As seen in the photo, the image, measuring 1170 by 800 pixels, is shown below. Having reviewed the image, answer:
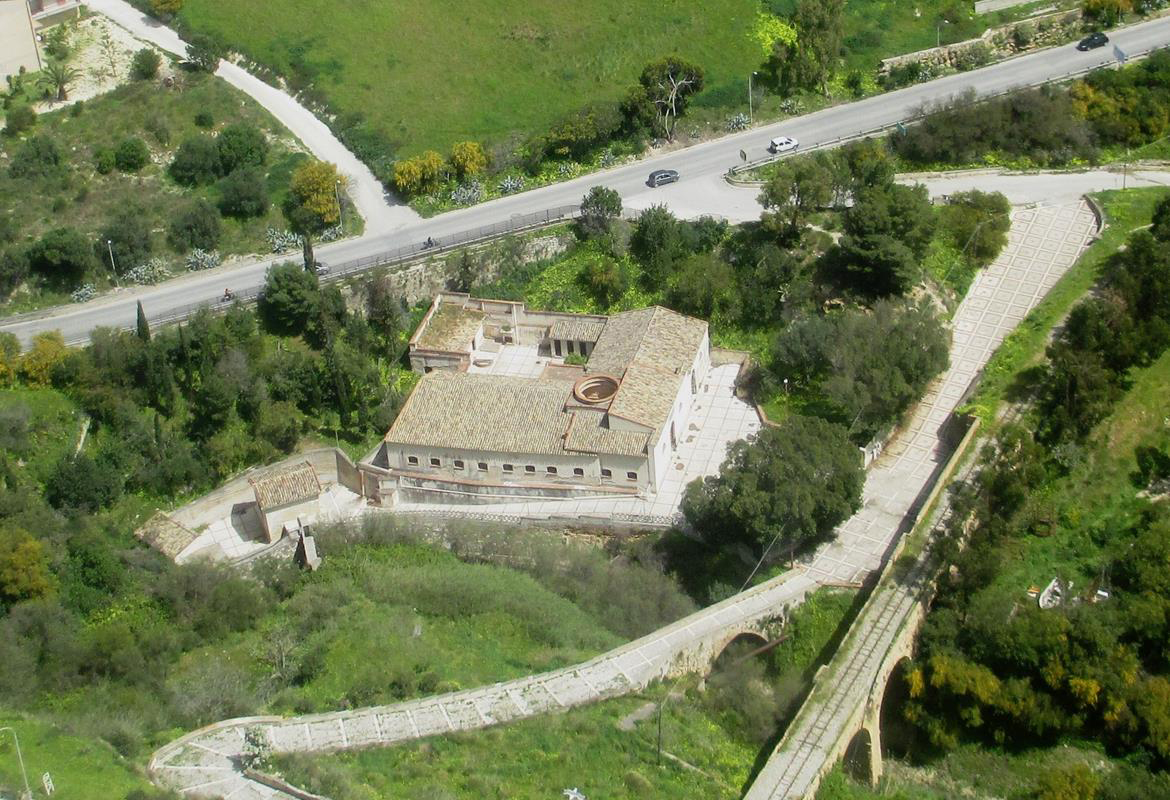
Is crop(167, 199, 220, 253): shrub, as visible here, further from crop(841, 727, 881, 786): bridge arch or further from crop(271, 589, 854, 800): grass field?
crop(841, 727, 881, 786): bridge arch

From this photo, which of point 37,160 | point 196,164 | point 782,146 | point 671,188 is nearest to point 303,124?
point 196,164

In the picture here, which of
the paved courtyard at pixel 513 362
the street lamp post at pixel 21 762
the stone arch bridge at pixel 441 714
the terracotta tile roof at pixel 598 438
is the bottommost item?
the stone arch bridge at pixel 441 714

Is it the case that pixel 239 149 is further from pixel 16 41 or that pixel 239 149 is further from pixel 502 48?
pixel 16 41

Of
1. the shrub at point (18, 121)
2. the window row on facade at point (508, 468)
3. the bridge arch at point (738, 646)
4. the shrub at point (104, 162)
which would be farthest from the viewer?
the shrub at point (18, 121)

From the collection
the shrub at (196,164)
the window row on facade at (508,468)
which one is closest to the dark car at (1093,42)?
the window row on facade at (508,468)

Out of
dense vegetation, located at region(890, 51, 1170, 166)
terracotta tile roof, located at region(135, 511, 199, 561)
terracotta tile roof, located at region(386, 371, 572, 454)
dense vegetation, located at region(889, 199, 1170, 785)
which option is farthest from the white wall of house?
dense vegetation, located at region(890, 51, 1170, 166)

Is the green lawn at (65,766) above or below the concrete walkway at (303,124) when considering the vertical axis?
below

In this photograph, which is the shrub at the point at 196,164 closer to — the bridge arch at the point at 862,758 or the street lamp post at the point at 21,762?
the street lamp post at the point at 21,762

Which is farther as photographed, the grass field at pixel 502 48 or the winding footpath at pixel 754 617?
the grass field at pixel 502 48
